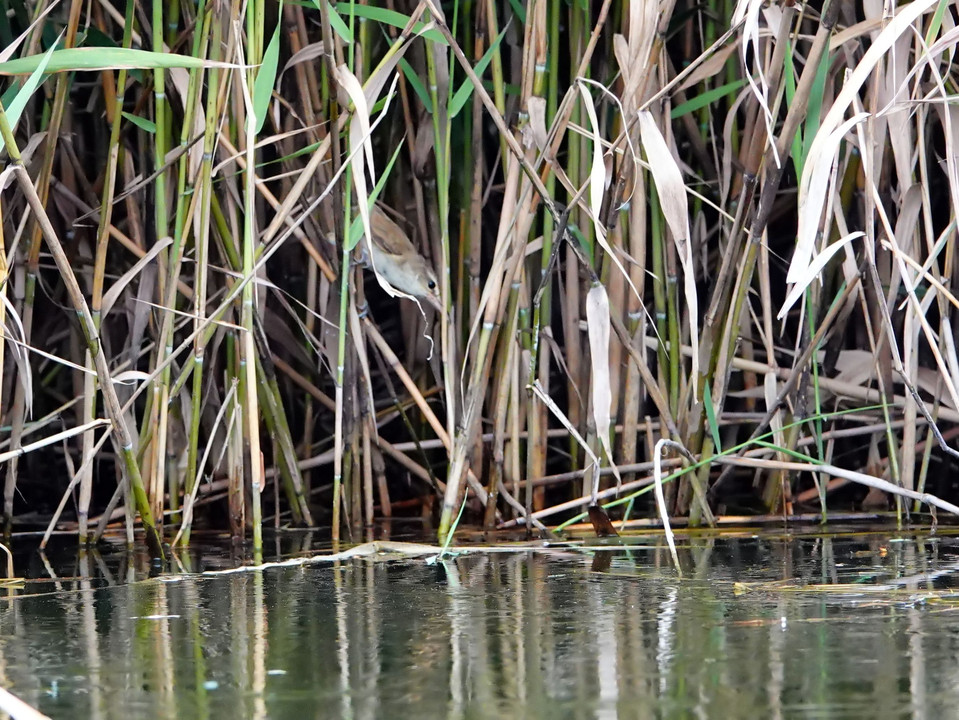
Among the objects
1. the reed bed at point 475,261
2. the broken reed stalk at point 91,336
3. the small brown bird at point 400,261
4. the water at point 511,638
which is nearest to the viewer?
the water at point 511,638

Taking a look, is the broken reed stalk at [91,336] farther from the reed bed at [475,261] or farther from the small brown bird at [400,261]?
the small brown bird at [400,261]

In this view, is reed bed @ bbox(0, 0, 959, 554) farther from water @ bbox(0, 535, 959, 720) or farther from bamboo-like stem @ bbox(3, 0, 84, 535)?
water @ bbox(0, 535, 959, 720)

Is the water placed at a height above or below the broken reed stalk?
below

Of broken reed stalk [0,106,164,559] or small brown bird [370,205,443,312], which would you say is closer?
broken reed stalk [0,106,164,559]

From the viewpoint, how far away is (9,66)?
1522mm

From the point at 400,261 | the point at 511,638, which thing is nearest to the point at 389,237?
the point at 400,261

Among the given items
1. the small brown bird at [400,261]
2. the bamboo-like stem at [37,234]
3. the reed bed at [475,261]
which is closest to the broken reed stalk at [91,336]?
the reed bed at [475,261]

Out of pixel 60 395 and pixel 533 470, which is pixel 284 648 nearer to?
pixel 533 470

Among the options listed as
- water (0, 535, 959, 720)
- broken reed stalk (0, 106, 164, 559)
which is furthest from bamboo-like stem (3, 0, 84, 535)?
water (0, 535, 959, 720)

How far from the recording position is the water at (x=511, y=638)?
99 cm

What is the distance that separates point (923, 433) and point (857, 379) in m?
0.21

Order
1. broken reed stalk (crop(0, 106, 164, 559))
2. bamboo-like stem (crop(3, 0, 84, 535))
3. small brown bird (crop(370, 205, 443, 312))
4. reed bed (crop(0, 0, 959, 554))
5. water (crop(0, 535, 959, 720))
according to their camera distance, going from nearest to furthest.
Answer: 1. water (crop(0, 535, 959, 720))
2. broken reed stalk (crop(0, 106, 164, 559))
3. reed bed (crop(0, 0, 959, 554))
4. bamboo-like stem (crop(3, 0, 84, 535))
5. small brown bird (crop(370, 205, 443, 312))

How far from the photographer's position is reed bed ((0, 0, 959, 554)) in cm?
177

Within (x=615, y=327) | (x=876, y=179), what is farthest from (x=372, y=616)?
(x=876, y=179)
